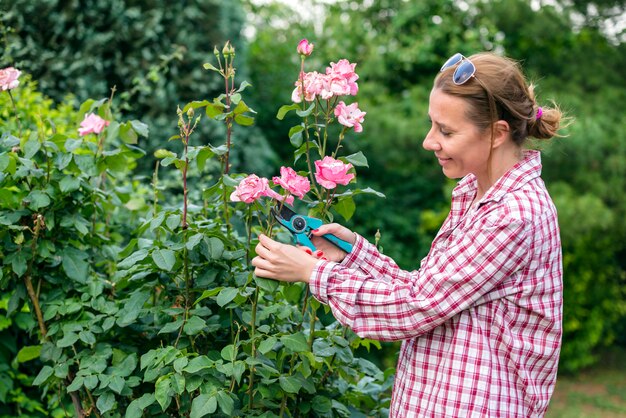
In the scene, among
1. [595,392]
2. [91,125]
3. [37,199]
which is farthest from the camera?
[595,392]

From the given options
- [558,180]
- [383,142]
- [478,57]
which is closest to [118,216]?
[478,57]

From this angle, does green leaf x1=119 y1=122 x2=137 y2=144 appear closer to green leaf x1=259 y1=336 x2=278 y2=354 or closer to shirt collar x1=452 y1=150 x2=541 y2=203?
green leaf x1=259 y1=336 x2=278 y2=354

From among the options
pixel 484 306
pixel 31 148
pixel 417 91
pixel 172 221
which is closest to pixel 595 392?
pixel 417 91

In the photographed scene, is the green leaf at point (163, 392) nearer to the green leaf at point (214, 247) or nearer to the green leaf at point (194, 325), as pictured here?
the green leaf at point (194, 325)

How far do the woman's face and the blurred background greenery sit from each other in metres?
3.32

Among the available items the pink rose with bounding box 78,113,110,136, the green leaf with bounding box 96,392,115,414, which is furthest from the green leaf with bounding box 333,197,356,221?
the pink rose with bounding box 78,113,110,136

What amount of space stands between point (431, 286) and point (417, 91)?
5.66 meters

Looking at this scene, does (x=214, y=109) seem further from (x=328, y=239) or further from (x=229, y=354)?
(x=229, y=354)

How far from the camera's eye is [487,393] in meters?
→ 1.59

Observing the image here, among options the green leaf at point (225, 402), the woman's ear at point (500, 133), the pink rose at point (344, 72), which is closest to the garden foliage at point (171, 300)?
the green leaf at point (225, 402)

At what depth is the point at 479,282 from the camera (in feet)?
5.06

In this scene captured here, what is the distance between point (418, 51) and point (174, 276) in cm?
572

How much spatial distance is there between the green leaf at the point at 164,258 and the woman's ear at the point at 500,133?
813mm

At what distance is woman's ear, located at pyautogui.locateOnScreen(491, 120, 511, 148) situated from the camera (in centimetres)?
166
